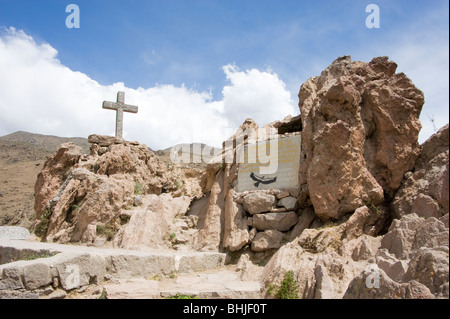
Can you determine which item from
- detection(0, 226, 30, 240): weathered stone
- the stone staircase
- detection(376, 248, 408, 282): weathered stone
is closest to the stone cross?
detection(0, 226, 30, 240): weathered stone

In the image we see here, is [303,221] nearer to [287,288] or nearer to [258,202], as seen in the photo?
[258,202]

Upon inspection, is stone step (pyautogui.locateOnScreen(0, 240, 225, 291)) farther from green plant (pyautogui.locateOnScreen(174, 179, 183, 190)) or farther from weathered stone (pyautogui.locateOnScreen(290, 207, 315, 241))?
green plant (pyautogui.locateOnScreen(174, 179, 183, 190))

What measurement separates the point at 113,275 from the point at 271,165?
13.0 feet

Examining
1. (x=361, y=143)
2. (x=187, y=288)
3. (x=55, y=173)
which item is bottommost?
(x=187, y=288)

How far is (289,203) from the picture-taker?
24.3ft

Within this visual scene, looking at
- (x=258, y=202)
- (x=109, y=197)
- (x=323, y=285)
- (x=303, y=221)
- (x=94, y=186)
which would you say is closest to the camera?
(x=323, y=285)

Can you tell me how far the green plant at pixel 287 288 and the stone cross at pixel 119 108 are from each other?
8.80 meters

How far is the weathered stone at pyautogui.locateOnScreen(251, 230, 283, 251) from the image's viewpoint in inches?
281

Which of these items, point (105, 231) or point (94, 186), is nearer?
point (105, 231)

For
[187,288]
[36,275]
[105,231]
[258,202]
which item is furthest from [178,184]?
[36,275]

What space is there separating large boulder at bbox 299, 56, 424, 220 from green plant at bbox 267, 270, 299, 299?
6.28 ft

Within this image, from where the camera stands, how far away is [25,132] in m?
56.2
